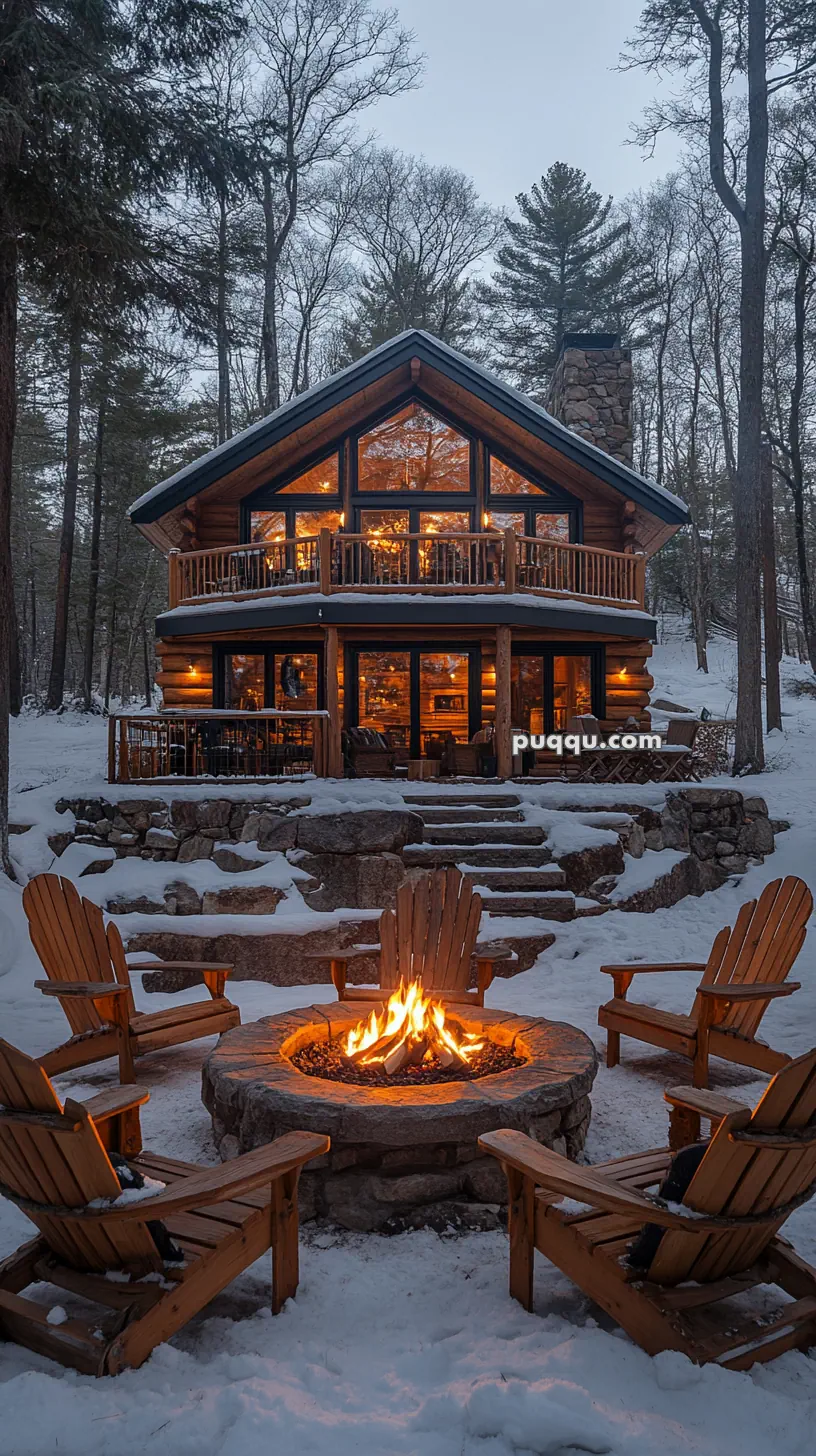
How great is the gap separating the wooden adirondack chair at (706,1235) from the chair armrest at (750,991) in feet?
5.42

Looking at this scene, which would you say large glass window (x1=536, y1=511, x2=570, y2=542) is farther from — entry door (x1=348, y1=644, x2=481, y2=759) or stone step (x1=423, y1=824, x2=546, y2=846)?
stone step (x1=423, y1=824, x2=546, y2=846)

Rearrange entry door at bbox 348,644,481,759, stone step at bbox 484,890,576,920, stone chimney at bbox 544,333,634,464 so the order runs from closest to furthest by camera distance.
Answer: stone step at bbox 484,890,576,920 < entry door at bbox 348,644,481,759 < stone chimney at bbox 544,333,634,464

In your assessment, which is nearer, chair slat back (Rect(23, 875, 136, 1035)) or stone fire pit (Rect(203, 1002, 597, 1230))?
stone fire pit (Rect(203, 1002, 597, 1230))

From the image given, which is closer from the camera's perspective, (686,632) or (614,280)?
(614,280)

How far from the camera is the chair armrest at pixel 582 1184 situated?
239 cm

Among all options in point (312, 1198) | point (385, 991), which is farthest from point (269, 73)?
point (312, 1198)

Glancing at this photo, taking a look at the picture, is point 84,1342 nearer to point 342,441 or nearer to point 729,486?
point 342,441

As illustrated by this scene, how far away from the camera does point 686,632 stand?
31578 mm

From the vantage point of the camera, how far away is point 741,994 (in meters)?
4.46

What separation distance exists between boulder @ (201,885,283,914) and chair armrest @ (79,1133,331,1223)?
5.37 metres

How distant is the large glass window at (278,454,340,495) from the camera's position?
597 inches

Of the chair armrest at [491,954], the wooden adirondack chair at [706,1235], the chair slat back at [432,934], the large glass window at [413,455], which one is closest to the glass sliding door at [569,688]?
the large glass window at [413,455]

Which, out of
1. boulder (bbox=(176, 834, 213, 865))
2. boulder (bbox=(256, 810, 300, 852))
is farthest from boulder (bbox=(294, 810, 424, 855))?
boulder (bbox=(176, 834, 213, 865))

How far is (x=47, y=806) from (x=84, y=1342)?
7.87 m
